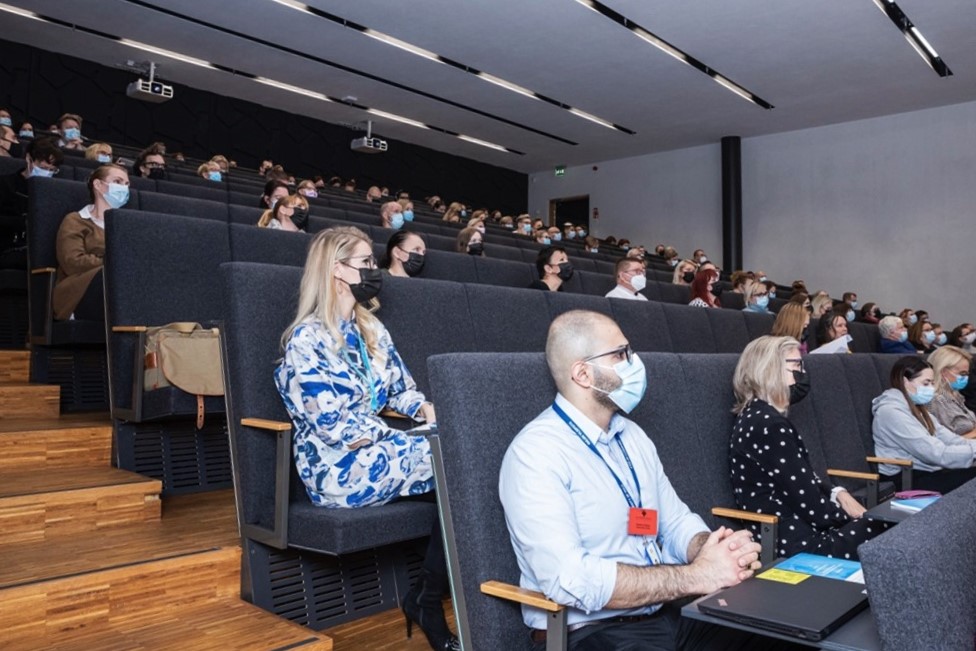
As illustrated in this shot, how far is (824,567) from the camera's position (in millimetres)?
969

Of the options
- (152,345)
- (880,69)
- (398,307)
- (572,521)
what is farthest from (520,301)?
(880,69)

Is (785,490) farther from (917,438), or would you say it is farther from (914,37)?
(914,37)

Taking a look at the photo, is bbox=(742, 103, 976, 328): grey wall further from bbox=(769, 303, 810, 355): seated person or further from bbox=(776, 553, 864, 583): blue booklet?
bbox=(776, 553, 864, 583): blue booklet

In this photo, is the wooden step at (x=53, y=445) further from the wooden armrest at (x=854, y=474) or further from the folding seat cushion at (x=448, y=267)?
the wooden armrest at (x=854, y=474)

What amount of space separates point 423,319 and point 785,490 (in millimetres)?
817

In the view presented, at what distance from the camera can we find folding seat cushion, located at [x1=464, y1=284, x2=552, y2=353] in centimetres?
185

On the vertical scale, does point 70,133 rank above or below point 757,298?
above

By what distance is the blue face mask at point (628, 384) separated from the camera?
1075 millimetres

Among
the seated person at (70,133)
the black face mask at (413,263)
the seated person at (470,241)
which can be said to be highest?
the seated person at (70,133)

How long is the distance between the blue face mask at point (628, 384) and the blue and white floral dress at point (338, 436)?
447 millimetres

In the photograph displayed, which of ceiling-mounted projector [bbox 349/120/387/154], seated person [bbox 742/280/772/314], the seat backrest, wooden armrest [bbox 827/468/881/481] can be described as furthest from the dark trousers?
ceiling-mounted projector [bbox 349/120/387/154]

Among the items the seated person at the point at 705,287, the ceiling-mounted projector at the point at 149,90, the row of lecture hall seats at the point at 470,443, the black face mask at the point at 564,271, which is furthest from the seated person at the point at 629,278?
the ceiling-mounted projector at the point at 149,90

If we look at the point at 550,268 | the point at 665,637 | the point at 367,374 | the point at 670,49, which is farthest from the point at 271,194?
the point at 670,49

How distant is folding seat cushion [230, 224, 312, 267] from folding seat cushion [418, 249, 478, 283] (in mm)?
409
